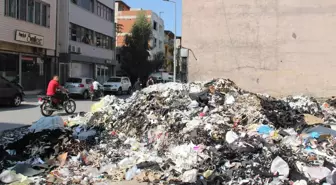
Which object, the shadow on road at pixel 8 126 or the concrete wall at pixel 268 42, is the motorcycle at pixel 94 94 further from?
the shadow on road at pixel 8 126

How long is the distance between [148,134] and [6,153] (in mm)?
3186

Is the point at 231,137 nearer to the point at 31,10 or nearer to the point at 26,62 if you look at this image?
the point at 26,62

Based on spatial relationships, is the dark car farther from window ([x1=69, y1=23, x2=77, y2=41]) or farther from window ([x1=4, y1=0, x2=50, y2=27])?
window ([x1=69, y1=23, x2=77, y2=41])

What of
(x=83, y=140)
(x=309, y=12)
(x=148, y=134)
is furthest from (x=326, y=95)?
(x=83, y=140)

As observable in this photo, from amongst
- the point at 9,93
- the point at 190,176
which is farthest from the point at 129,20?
the point at 190,176

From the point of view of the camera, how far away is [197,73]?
750 inches

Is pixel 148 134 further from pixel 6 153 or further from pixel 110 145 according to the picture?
pixel 6 153

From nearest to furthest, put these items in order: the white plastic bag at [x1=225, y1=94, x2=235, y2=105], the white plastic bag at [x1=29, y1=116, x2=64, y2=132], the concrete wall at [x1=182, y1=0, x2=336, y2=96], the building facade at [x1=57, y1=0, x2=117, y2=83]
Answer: the white plastic bag at [x1=29, y1=116, x2=64, y2=132], the white plastic bag at [x1=225, y1=94, x2=235, y2=105], the concrete wall at [x1=182, y1=0, x2=336, y2=96], the building facade at [x1=57, y1=0, x2=117, y2=83]

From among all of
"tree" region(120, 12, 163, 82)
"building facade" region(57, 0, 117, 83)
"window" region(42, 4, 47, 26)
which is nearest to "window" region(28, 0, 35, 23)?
"window" region(42, 4, 47, 26)

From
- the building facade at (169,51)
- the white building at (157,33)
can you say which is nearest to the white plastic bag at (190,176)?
the white building at (157,33)

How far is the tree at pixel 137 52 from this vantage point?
2032 inches

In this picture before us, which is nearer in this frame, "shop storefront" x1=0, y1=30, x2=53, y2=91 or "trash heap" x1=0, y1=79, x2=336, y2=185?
"trash heap" x1=0, y1=79, x2=336, y2=185

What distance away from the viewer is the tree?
5162 cm

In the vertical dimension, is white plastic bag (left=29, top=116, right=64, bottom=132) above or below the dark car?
below
